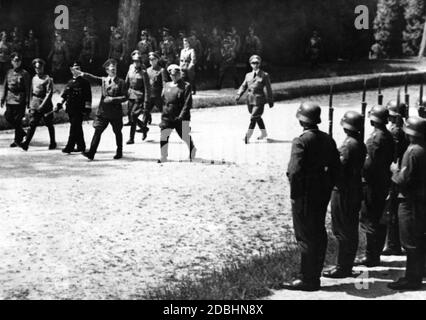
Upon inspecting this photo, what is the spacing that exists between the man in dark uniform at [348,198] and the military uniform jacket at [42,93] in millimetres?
8312

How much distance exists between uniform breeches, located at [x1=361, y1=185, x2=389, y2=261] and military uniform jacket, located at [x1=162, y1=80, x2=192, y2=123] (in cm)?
582

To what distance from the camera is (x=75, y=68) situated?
15.3 m

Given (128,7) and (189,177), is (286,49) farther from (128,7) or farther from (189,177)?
(189,177)

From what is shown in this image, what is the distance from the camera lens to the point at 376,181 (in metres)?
8.92

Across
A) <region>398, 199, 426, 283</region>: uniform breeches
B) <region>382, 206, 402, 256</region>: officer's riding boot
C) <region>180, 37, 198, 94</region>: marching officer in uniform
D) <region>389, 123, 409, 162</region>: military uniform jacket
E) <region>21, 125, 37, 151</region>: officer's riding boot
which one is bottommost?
<region>382, 206, 402, 256</region>: officer's riding boot

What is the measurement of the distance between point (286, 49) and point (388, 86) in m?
5.81

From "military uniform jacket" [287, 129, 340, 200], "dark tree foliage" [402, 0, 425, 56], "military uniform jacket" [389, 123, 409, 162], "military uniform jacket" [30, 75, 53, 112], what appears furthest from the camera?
"dark tree foliage" [402, 0, 425, 56]

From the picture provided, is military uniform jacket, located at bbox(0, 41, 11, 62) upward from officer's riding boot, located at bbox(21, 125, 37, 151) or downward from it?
upward

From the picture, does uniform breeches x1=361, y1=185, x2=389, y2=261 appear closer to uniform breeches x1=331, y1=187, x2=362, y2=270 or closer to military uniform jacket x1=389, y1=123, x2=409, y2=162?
uniform breeches x1=331, y1=187, x2=362, y2=270

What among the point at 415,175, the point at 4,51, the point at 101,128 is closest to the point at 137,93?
the point at 101,128

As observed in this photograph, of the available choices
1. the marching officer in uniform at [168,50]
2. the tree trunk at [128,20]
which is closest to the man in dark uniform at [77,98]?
the marching officer in uniform at [168,50]

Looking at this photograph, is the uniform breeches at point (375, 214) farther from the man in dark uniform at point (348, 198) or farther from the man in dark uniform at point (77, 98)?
the man in dark uniform at point (77, 98)

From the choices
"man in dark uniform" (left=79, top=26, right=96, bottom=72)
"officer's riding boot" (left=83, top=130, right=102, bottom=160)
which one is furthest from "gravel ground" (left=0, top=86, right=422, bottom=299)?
"man in dark uniform" (left=79, top=26, right=96, bottom=72)

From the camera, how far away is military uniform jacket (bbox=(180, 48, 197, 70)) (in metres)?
23.8
